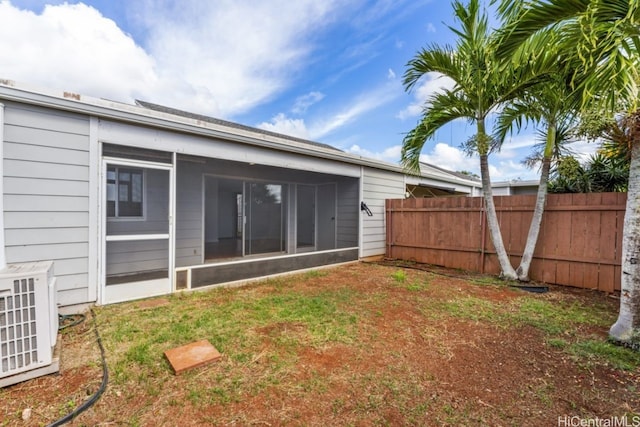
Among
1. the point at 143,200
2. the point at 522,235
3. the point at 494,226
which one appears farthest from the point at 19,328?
the point at 522,235

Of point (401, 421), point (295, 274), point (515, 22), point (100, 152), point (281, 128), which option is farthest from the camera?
point (281, 128)

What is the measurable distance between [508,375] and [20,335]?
12.1 ft

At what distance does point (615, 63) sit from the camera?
260 cm

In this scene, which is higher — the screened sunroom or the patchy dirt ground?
the screened sunroom

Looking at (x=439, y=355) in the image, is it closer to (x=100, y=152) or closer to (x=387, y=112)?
(x=100, y=152)

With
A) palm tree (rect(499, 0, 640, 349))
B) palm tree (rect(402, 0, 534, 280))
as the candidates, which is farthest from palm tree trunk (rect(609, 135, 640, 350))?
palm tree (rect(402, 0, 534, 280))

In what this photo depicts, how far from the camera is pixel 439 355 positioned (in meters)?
2.58

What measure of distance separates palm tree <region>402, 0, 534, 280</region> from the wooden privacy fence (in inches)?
21.5

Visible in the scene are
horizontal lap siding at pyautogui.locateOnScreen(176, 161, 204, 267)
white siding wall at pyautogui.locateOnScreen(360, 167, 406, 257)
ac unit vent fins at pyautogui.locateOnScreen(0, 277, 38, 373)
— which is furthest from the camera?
white siding wall at pyautogui.locateOnScreen(360, 167, 406, 257)

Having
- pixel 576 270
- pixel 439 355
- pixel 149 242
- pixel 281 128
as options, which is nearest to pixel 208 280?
pixel 149 242

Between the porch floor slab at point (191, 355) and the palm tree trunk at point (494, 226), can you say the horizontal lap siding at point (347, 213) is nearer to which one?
the palm tree trunk at point (494, 226)

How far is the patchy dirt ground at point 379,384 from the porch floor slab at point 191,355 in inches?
2.6

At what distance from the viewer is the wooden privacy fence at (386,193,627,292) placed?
4648 mm

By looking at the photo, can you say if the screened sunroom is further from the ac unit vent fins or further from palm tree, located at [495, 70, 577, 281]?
palm tree, located at [495, 70, 577, 281]
